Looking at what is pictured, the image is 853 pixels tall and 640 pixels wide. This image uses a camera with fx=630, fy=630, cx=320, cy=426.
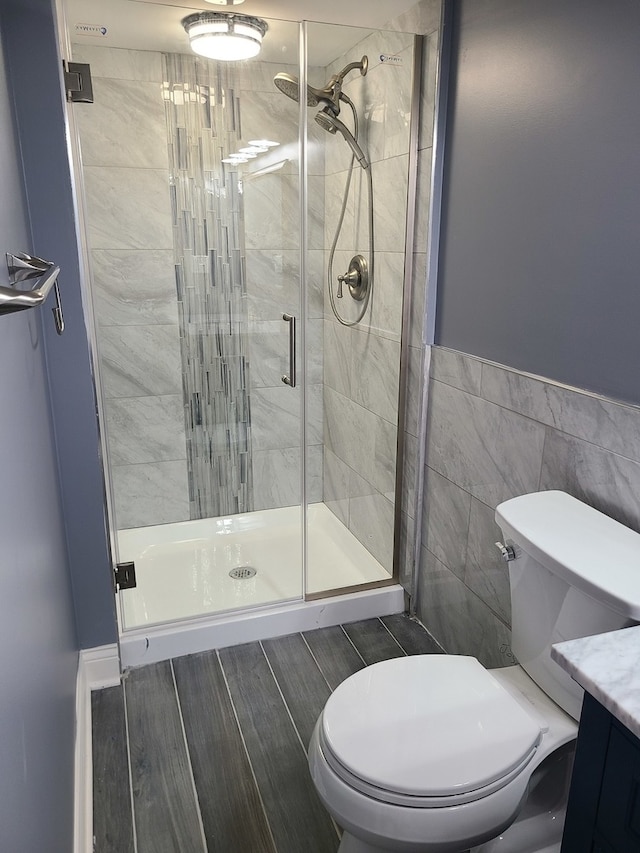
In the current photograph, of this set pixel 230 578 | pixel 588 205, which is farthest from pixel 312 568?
pixel 588 205

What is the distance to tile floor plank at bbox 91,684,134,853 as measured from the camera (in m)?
1.62

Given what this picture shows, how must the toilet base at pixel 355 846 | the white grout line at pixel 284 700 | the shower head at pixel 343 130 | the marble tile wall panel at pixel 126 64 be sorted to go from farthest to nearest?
the shower head at pixel 343 130
the marble tile wall panel at pixel 126 64
the white grout line at pixel 284 700
the toilet base at pixel 355 846

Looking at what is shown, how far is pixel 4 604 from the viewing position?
0.88m

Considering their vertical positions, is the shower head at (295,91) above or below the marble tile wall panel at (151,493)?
above

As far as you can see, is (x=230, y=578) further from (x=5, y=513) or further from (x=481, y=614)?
(x=5, y=513)

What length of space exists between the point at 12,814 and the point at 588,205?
5.28ft

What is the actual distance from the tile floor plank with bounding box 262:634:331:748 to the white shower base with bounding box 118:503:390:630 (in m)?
0.18

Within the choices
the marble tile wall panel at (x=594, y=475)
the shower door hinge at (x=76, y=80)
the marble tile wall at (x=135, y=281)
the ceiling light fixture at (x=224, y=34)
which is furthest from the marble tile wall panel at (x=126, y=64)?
the marble tile wall panel at (x=594, y=475)

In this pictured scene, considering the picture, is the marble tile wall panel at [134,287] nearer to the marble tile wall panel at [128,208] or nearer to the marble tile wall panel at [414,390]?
the marble tile wall panel at [128,208]

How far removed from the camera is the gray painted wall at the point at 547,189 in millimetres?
1407

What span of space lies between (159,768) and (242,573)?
0.95 m

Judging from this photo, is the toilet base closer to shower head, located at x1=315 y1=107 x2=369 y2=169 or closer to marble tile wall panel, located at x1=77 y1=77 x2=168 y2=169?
shower head, located at x1=315 y1=107 x2=369 y2=169

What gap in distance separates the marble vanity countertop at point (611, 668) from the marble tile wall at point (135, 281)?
6.82 ft

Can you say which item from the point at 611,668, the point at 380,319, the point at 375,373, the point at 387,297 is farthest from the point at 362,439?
the point at 611,668
